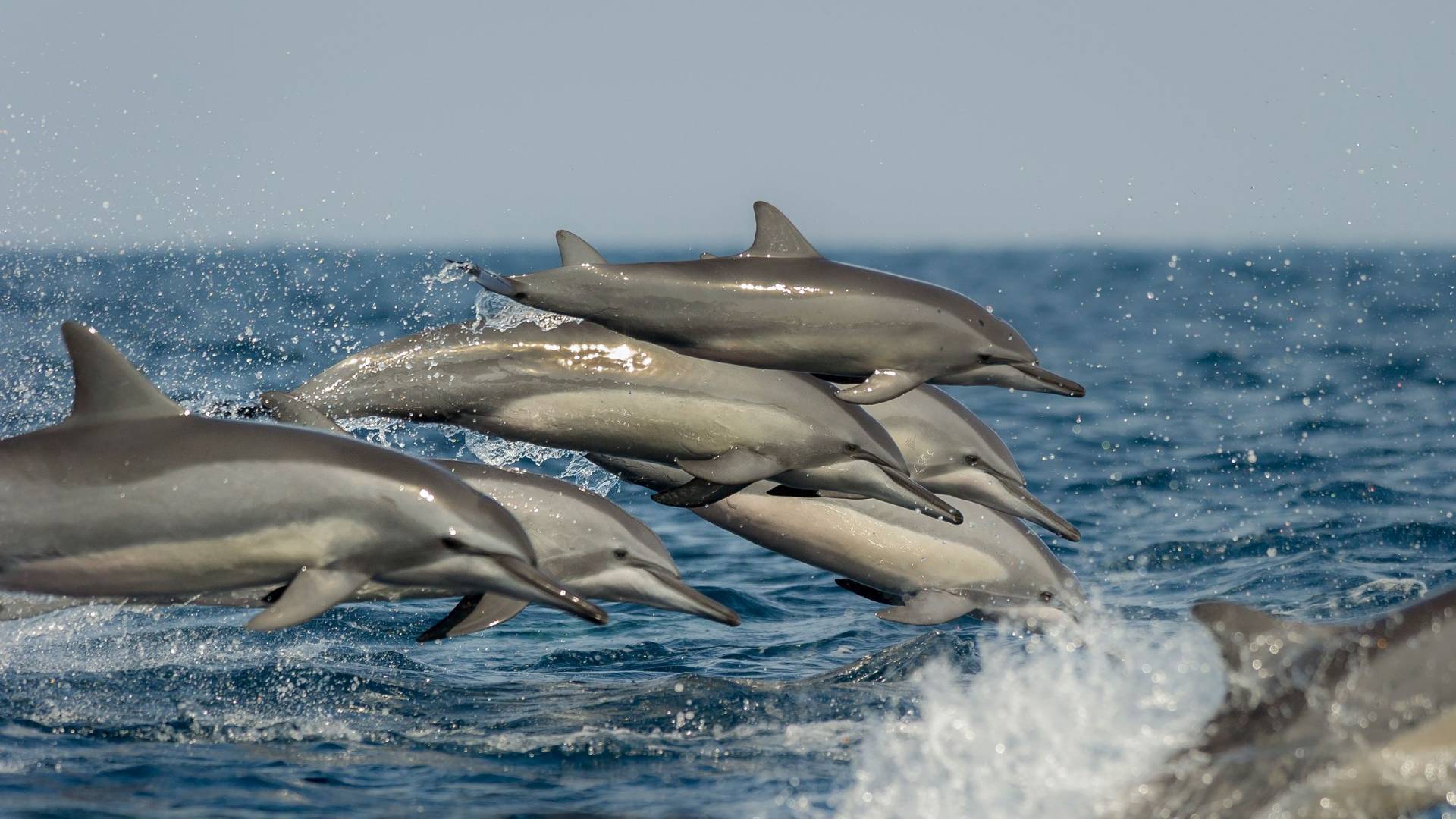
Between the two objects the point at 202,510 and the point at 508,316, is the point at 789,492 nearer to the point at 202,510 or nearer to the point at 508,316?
the point at 508,316

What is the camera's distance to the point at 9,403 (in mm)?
15180

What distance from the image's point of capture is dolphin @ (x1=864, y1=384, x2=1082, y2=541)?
866cm

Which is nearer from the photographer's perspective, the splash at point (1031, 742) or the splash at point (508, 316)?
the splash at point (1031, 742)

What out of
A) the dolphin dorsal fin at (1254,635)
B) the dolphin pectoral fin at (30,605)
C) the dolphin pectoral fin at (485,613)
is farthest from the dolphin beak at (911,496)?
the dolphin pectoral fin at (30,605)

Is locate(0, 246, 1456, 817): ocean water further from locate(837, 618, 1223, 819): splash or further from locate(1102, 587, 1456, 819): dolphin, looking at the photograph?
locate(1102, 587, 1456, 819): dolphin

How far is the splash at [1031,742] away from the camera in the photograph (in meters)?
5.88

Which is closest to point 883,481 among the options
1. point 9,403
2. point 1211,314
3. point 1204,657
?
point 1204,657

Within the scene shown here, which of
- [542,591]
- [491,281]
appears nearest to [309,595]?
[542,591]

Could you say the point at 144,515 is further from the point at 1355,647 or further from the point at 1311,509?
the point at 1311,509

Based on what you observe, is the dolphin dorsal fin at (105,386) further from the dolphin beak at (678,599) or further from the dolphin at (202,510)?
the dolphin beak at (678,599)

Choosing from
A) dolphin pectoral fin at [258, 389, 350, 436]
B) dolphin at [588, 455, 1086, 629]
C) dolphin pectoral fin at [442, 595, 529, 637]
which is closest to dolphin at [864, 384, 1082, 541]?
dolphin at [588, 455, 1086, 629]

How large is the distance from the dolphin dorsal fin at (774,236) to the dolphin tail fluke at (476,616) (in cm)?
200

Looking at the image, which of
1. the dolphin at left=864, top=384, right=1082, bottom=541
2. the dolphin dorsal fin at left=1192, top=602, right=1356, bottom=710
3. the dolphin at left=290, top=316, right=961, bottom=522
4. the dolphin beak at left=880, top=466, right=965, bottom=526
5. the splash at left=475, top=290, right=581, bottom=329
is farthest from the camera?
the dolphin at left=864, top=384, right=1082, bottom=541

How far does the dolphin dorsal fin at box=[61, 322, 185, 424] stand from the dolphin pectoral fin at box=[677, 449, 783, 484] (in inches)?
95.3
